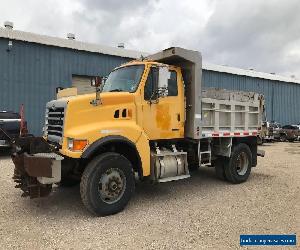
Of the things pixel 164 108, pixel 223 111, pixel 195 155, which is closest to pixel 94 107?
pixel 164 108

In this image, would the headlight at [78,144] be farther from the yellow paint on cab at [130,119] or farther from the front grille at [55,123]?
the front grille at [55,123]

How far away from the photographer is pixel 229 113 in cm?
827

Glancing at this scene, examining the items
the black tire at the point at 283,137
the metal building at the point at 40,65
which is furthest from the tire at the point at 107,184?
the black tire at the point at 283,137

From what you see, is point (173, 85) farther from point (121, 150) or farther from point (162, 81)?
point (121, 150)

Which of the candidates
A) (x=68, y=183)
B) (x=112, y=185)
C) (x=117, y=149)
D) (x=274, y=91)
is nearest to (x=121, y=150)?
(x=117, y=149)

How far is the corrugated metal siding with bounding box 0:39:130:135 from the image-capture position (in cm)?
1551

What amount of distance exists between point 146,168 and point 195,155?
A: 1883mm

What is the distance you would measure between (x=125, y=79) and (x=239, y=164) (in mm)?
4253

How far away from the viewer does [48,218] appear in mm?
5617

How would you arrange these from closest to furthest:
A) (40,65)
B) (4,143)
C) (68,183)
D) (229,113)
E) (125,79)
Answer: (125,79), (68,183), (229,113), (4,143), (40,65)

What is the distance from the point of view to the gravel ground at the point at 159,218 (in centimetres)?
461

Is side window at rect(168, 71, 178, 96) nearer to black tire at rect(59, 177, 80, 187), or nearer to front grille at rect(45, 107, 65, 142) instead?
front grille at rect(45, 107, 65, 142)

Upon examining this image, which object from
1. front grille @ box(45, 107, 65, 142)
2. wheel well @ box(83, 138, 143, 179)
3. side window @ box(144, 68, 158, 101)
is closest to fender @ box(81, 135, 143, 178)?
wheel well @ box(83, 138, 143, 179)

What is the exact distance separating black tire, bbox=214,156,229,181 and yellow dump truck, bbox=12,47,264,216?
3cm
